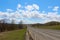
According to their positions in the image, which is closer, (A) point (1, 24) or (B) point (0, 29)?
(B) point (0, 29)

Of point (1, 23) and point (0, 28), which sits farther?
point (1, 23)

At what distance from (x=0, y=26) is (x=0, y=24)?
6.81 feet

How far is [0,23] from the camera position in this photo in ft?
316

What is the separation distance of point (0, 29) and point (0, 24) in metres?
7.11

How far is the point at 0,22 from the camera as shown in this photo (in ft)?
315

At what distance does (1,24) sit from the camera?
97.7 metres

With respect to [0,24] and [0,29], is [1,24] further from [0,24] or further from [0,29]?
[0,29]

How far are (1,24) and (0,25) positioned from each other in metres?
2.49

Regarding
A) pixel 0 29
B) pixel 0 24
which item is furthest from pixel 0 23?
pixel 0 29

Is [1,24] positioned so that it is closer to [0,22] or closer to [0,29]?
[0,22]

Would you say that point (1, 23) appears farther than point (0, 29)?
Yes

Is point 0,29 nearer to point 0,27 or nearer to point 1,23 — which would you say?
point 0,27

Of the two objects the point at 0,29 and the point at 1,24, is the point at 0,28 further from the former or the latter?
the point at 1,24

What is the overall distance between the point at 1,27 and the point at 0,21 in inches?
189
